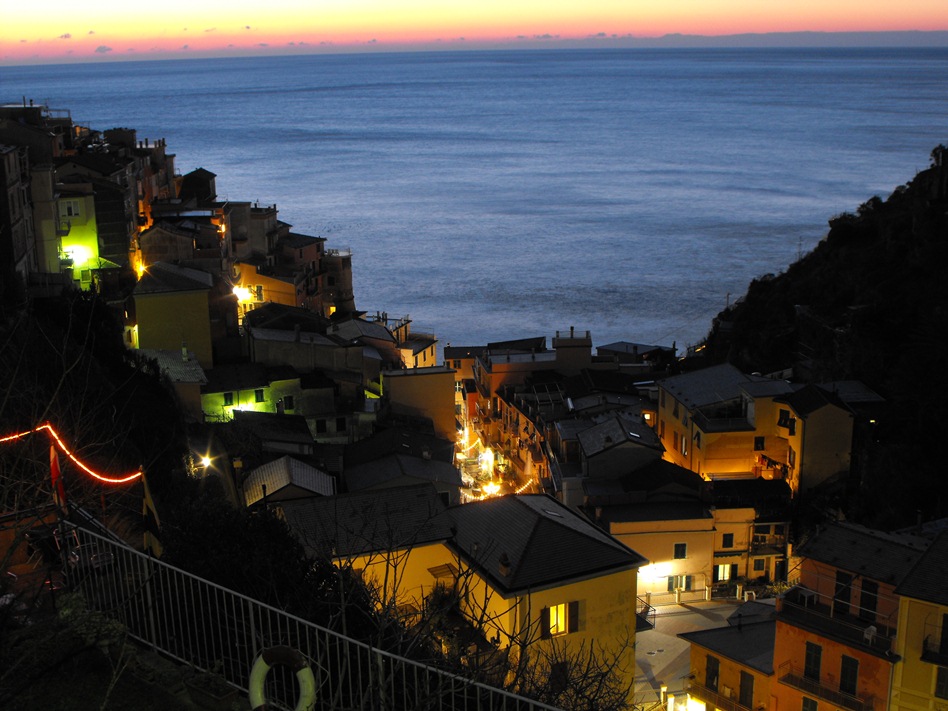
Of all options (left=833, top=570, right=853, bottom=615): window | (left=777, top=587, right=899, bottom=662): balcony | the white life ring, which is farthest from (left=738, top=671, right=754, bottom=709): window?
the white life ring

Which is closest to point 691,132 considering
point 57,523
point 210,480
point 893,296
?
point 893,296

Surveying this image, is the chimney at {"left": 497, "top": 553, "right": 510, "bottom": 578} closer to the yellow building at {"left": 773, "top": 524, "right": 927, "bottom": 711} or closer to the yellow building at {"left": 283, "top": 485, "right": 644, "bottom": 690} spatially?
the yellow building at {"left": 283, "top": 485, "right": 644, "bottom": 690}

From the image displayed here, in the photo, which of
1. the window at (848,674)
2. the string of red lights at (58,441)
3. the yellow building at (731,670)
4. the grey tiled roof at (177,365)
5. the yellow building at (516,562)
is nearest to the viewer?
the string of red lights at (58,441)

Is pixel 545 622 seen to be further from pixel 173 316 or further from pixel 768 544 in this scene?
pixel 173 316

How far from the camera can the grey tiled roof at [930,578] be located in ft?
31.6

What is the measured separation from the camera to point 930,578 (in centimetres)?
977

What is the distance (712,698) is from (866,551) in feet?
7.66

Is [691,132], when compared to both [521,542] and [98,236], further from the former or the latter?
[521,542]

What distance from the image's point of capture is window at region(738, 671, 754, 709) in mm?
11297

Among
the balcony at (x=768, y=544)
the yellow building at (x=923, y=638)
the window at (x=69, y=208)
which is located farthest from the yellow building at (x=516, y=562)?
the window at (x=69, y=208)

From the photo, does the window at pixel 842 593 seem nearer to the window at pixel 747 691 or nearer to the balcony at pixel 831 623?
the balcony at pixel 831 623

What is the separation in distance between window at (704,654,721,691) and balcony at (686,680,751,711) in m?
0.06

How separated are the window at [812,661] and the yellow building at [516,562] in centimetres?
183

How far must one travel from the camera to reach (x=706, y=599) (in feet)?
49.5
